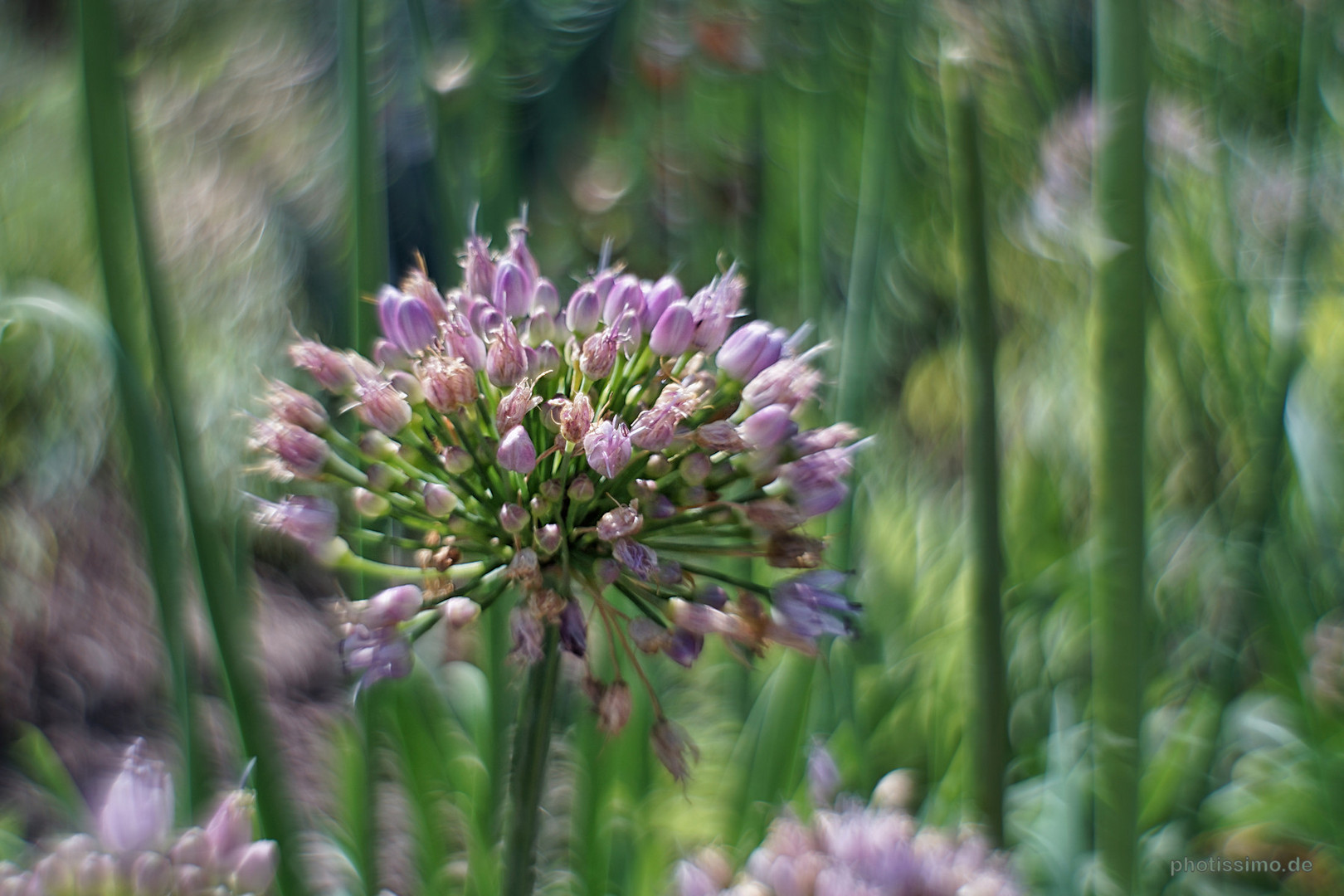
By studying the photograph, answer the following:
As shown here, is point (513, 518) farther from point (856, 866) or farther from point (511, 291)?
point (856, 866)

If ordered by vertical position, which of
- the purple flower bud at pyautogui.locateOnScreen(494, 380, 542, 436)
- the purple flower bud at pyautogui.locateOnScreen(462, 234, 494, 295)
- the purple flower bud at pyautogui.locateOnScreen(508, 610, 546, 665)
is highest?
the purple flower bud at pyautogui.locateOnScreen(462, 234, 494, 295)

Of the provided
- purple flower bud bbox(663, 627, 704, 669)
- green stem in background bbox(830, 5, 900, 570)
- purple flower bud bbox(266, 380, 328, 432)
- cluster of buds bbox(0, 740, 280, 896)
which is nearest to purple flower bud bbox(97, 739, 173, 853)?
cluster of buds bbox(0, 740, 280, 896)

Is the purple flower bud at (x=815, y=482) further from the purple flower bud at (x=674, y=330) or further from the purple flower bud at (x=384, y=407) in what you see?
the purple flower bud at (x=384, y=407)

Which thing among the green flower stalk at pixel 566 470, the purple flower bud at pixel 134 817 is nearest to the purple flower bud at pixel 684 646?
the green flower stalk at pixel 566 470

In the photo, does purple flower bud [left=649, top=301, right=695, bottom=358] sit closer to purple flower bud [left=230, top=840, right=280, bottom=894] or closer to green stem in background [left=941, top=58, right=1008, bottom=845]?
green stem in background [left=941, top=58, right=1008, bottom=845]

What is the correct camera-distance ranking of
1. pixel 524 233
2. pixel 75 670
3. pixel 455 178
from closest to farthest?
pixel 524 233, pixel 455 178, pixel 75 670

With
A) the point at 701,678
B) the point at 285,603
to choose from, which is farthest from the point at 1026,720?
the point at 285,603

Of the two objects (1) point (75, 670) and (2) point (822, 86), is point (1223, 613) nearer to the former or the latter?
(2) point (822, 86)
